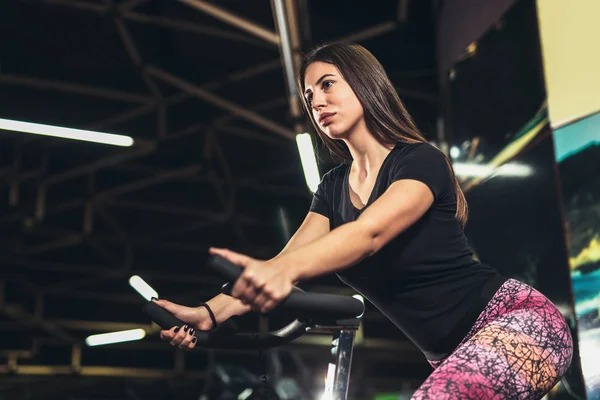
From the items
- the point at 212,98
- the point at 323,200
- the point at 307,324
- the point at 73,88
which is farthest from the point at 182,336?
the point at 73,88

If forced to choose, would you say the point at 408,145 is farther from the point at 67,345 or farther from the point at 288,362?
the point at 67,345

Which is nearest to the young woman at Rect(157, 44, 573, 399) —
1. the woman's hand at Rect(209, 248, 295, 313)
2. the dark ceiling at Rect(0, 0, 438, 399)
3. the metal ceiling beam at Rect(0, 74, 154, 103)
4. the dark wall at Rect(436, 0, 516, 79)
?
the woman's hand at Rect(209, 248, 295, 313)

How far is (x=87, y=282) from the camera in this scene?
9.21 m

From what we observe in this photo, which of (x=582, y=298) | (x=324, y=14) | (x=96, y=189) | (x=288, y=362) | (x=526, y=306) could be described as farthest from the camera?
(x=288, y=362)

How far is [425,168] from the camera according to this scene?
4.50ft

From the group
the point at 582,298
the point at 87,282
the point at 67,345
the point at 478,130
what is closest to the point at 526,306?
the point at 582,298

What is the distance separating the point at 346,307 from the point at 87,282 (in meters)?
8.72

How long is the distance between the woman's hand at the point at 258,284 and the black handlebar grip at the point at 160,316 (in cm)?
40

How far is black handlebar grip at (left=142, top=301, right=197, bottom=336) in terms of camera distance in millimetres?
1363

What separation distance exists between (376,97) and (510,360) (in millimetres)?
665

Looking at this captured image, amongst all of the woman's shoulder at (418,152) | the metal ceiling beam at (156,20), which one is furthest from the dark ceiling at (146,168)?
the woman's shoulder at (418,152)

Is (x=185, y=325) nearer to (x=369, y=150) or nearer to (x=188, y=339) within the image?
(x=188, y=339)

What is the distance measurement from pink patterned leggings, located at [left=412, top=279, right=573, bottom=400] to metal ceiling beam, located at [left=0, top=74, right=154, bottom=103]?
17.6 feet

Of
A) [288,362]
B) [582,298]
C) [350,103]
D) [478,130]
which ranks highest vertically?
[478,130]
